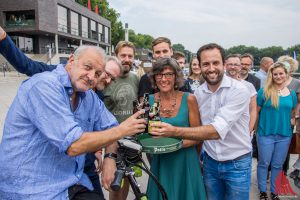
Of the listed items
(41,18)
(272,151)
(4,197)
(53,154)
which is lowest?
(272,151)

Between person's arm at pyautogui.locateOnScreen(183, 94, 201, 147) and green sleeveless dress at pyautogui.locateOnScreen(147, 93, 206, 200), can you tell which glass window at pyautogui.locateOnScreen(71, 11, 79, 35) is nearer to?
person's arm at pyautogui.locateOnScreen(183, 94, 201, 147)

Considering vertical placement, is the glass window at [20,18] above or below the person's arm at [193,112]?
above

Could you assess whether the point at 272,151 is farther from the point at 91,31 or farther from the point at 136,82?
the point at 91,31

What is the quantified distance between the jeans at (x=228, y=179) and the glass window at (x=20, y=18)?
42.6 m

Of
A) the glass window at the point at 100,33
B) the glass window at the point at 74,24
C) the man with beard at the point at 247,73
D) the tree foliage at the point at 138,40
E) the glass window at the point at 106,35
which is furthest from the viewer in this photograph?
the tree foliage at the point at 138,40

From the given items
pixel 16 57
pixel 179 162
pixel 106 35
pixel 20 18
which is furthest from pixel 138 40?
pixel 179 162

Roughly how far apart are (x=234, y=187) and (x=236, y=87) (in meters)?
1.03

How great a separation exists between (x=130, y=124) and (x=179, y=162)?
1123 millimetres

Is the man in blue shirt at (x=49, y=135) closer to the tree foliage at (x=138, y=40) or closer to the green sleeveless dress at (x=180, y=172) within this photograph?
the green sleeveless dress at (x=180, y=172)

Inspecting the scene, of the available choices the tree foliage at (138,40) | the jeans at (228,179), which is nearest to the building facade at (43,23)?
the jeans at (228,179)

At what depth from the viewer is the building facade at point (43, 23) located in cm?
4012

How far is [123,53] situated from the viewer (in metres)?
4.51

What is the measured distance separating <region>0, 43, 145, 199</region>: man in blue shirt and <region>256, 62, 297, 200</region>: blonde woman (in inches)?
124

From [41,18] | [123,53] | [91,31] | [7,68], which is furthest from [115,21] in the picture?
[123,53]
